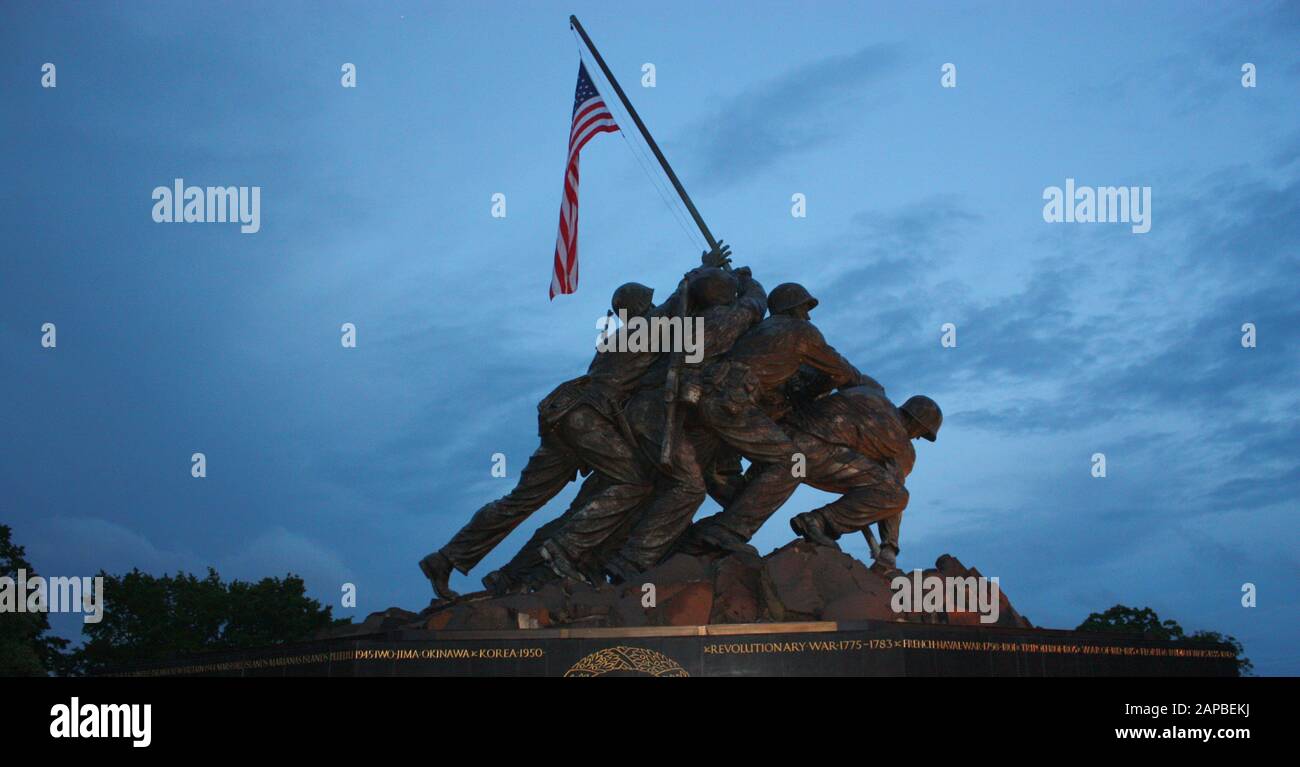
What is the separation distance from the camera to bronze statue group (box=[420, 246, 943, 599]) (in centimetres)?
1577

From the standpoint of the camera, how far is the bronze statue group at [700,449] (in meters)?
15.8

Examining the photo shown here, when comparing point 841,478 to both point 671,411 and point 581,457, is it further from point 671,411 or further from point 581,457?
point 581,457

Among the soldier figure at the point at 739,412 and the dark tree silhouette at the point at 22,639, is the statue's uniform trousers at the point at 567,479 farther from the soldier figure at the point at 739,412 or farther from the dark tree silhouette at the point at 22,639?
the dark tree silhouette at the point at 22,639

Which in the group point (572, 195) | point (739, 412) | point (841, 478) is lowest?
point (841, 478)

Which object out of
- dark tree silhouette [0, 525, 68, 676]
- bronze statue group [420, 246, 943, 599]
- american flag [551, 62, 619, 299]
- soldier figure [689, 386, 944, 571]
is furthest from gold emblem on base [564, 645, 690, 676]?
dark tree silhouette [0, 525, 68, 676]

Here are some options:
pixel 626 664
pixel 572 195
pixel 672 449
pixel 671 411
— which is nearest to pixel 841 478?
pixel 672 449

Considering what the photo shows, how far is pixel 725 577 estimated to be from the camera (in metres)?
14.6

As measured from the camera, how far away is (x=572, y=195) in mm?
18203

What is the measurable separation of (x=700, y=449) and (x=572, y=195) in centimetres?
390

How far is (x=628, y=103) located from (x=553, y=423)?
17.3 ft

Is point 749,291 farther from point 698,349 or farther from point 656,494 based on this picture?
point 656,494

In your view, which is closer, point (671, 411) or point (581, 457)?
point (671, 411)

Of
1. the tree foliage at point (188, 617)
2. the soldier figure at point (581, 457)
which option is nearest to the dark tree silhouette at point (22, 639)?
the tree foliage at point (188, 617)
